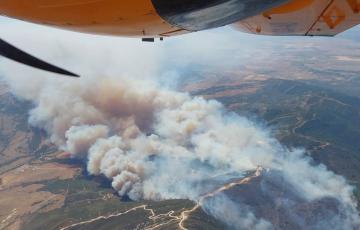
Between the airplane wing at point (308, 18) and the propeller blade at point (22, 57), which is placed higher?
the airplane wing at point (308, 18)

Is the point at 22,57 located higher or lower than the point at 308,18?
lower

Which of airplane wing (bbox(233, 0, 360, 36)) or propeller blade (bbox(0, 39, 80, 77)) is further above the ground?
airplane wing (bbox(233, 0, 360, 36))

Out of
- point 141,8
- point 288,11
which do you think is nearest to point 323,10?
point 288,11

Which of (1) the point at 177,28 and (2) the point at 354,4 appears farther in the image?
(2) the point at 354,4

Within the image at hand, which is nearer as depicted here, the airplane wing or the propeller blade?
the propeller blade

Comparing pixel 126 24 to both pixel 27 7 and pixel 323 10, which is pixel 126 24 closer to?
pixel 27 7

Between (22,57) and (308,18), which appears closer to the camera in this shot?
(22,57)

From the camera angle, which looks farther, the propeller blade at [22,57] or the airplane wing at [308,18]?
the airplane wing at [308,18]

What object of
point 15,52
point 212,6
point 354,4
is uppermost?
point 354,4
